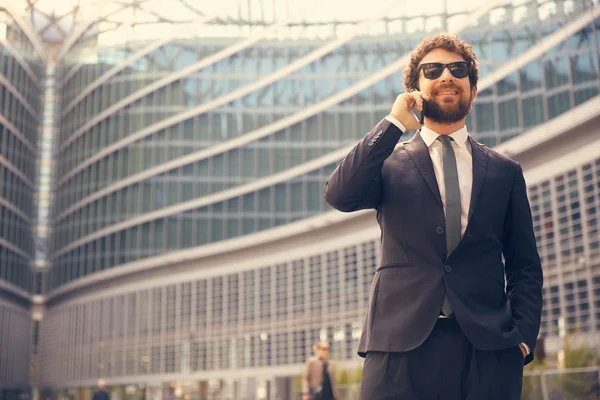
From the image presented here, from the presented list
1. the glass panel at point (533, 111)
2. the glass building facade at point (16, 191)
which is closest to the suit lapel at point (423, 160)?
the glass panel at point (533, 111)

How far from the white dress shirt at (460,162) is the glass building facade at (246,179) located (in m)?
26.1

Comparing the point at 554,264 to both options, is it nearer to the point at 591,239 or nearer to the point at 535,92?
the point at 591,239

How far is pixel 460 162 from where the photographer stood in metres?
3.96

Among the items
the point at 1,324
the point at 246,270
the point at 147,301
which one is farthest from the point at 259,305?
the point at 1,324

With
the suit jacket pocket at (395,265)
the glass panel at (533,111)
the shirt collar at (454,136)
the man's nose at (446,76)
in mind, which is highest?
the glass panel at (533,111)

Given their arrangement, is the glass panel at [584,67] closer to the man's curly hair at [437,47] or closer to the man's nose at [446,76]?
the man's curly hair at [437,47]

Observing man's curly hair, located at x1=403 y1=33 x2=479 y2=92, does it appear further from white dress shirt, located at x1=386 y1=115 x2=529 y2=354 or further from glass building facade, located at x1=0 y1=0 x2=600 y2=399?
glass building facade, located at x1=0 y1=0 x2=600 y2=399

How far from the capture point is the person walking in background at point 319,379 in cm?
1389

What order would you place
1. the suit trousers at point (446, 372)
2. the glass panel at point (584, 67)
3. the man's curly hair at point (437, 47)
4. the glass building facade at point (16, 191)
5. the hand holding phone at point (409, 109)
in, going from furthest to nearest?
the glass building facade at point (16, 191) → the glass panel at point (584, 67) → the man's curly hair at point (437, 47) → the hand holding phone at point (409, 109) → the suit trousers at point (446, 372)

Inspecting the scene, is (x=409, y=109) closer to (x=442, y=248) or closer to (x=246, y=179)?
(x=442, y=248)

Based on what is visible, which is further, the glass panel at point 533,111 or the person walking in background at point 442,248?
the glass panel at point 533,111

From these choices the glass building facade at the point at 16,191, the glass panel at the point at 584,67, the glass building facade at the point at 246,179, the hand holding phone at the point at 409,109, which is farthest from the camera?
the glass building facade at the point at 16,191

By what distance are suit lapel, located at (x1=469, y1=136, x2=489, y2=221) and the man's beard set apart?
17 cm

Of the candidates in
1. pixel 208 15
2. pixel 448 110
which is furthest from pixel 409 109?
pixel 208 15
